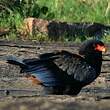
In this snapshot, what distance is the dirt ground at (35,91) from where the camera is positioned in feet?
2.76

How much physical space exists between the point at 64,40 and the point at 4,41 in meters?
1.31

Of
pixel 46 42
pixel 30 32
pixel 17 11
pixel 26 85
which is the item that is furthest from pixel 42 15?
→ pixel 26 85

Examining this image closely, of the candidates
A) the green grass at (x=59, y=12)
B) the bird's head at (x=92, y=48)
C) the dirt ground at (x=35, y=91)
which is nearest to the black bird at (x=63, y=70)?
the bird's head at (x=92, y=48)

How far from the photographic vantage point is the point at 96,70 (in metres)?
4.49

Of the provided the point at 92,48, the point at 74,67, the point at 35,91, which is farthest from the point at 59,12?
the point at 74,67

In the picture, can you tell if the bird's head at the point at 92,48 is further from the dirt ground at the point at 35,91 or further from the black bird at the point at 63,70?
the dirt ground at the point at 35,91

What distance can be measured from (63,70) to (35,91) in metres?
0.59

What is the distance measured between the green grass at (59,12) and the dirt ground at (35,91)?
6.39 feet

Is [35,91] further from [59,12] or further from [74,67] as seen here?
[59,12]

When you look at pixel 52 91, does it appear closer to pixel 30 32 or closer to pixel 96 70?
pixel 96 70

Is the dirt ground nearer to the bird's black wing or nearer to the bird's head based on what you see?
the bird's black wing

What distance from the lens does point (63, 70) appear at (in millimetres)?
4410

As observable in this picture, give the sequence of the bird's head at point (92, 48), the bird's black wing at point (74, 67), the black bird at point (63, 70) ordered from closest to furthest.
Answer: the black bird at point (63, 70) < the bird's black wing at point (74, 67) < the bird's head at point (92, 48)

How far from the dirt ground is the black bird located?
0.19m
